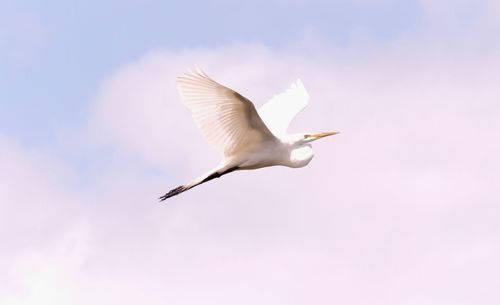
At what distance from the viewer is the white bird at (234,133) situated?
17.4 m

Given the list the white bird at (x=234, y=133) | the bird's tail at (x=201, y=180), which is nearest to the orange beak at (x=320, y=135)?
the white bird at (x=234, y=133)

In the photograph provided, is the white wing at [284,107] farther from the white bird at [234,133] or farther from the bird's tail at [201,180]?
the bird's tail at [201,180]

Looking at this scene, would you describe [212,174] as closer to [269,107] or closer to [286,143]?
[286,143]

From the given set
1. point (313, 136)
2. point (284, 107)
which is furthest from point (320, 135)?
point (284, 107)

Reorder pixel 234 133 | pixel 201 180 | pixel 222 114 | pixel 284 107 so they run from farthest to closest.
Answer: pixel 284 107 < pixel 201 180 < pixel 234 133 < pixel 222 114

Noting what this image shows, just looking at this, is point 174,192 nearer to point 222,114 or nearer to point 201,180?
point 201,180

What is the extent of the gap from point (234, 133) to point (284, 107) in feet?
11.4

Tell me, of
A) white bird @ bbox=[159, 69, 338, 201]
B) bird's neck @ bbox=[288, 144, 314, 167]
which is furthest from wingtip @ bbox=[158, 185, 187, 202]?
bird's neck @ bbox=[288, 144, 314, 167]

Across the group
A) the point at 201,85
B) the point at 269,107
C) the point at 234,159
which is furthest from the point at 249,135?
the point at 269,107

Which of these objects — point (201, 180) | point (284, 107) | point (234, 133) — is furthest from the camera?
point (284, 107)

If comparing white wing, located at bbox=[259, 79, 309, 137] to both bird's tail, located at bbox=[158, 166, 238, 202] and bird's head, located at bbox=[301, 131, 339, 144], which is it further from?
bird's tail, located at bbox=[158, 166, 238, 202]

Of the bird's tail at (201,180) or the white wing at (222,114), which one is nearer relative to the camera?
the white wing at (222,114)

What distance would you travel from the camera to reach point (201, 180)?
63.5ft

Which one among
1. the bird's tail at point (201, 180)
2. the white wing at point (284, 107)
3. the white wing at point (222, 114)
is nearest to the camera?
the white wing at point (222, 114)
